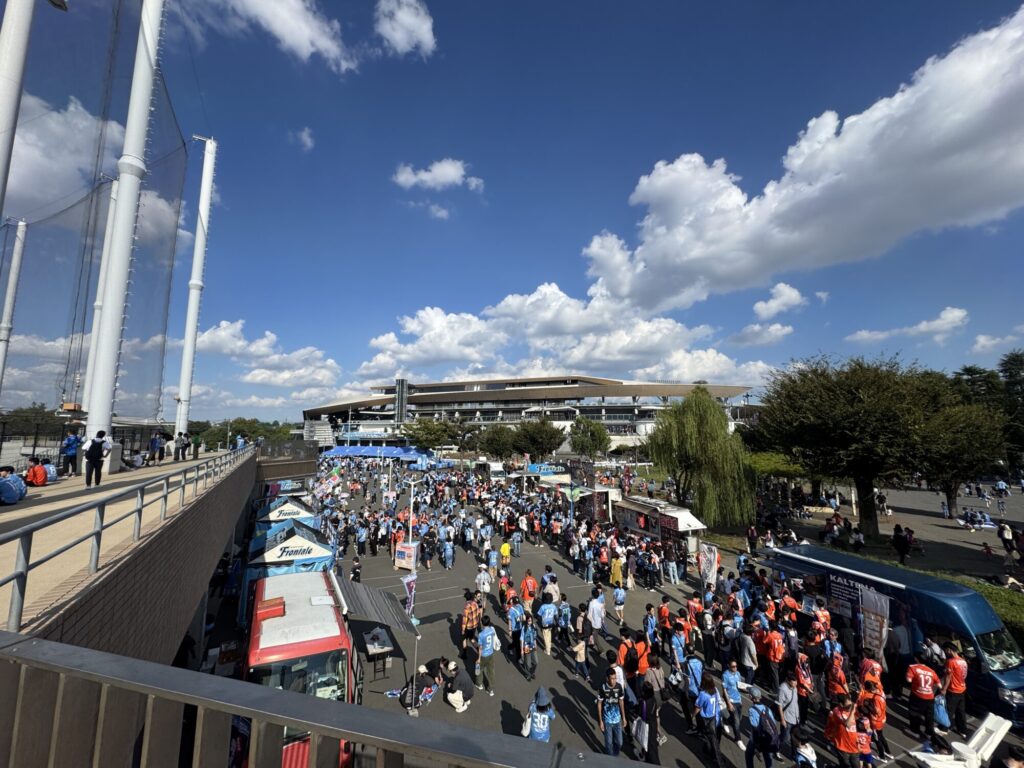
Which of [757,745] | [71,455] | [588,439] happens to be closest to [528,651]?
[757,745]

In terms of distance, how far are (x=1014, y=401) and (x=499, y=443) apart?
174 feet

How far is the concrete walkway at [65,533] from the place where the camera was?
11.5ft

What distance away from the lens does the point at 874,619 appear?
9672 millimetres

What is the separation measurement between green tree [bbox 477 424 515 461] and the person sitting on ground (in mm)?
54323

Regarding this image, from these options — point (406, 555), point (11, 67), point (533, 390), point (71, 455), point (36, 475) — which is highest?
point (533, 390)

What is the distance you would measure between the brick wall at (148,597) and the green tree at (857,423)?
78.3 feet

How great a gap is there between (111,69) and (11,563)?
47.2 ft

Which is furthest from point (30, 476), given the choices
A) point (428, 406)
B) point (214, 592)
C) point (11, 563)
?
point (428, 406)

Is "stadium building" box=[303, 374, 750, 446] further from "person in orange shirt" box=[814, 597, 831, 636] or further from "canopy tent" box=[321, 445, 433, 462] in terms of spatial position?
"person in orange shirt" box=[814, 597, 831, 636]

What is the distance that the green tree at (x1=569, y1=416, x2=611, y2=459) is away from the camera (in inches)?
2579

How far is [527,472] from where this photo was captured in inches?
1302

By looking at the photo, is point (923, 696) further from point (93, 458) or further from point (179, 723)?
point (93, 458)

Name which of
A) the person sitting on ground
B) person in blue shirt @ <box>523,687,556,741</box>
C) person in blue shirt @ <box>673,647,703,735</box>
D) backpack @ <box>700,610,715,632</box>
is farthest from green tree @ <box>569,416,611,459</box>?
the person sitting on ground

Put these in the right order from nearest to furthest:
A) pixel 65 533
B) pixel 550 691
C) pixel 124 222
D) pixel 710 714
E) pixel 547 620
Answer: pixel 65 533 < pixel 710 714 < pixel 550 691 < pixel 547 620 < pixel 124 222
